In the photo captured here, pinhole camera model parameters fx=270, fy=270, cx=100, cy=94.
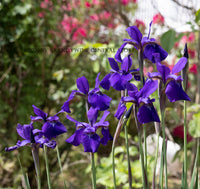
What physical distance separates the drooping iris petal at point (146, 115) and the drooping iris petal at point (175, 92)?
0.14 ft

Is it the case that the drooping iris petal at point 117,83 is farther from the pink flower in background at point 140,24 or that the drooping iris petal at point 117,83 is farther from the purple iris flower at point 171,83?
the pink flower in background at point 140,24

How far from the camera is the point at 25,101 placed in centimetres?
233

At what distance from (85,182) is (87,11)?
1693 millimetres

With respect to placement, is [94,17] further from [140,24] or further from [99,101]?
[99,101]

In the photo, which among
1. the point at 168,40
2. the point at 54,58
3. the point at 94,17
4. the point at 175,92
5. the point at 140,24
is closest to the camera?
the point at 175,92

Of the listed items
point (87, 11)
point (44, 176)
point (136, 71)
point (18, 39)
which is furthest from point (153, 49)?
point (87, 11)

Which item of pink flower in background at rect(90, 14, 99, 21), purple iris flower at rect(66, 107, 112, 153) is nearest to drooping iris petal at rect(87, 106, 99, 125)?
purple iris flower at rect(66, 107, 112, 153)

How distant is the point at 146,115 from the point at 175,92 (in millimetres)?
71

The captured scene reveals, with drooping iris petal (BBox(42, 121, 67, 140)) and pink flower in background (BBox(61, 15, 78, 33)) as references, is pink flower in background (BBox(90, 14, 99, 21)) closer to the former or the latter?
pink flower in background (BBox(61, 15, 78, 33))

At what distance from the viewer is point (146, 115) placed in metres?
0.53

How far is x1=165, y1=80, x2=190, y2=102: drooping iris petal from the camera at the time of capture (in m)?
0.52

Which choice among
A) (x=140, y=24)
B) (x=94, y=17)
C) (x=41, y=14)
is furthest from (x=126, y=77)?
(x=94, y=17)

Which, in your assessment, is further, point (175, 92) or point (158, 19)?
point (158, 19)

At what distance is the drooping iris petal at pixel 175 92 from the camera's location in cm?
52
